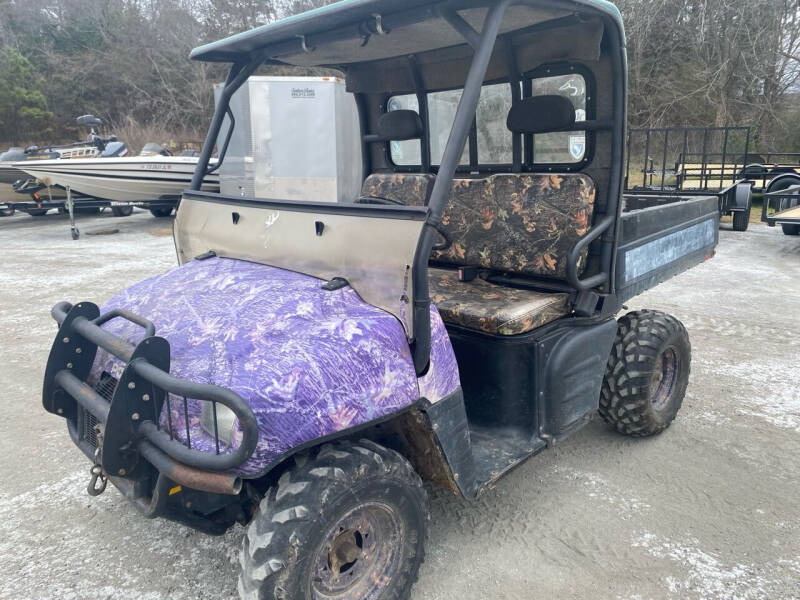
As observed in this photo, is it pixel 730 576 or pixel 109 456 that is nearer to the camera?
pixel 109 456

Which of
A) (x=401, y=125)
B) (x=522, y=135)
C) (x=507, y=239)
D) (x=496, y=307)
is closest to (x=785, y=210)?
(x=522, y=135)

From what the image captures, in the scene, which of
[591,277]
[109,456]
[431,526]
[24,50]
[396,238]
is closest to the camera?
[109,456]

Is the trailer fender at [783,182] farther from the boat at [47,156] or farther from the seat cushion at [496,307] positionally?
the boat at [47,156]

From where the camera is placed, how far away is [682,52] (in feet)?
67.9

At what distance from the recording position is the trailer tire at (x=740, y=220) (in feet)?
35.4

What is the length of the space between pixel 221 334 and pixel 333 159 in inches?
346

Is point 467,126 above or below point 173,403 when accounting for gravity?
above

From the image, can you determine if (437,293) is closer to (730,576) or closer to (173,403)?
(173,403)

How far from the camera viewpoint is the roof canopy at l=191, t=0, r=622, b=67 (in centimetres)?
216

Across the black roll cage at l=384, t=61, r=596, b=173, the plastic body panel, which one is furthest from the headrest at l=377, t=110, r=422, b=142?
the plastic body panel

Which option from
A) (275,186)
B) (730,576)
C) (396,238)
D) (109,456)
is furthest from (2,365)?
(275,186)

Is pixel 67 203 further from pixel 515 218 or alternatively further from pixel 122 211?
pixel 515 218

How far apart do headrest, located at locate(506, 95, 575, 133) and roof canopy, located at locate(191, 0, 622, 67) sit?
295mm

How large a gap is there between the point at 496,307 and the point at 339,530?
1246 millimetres
